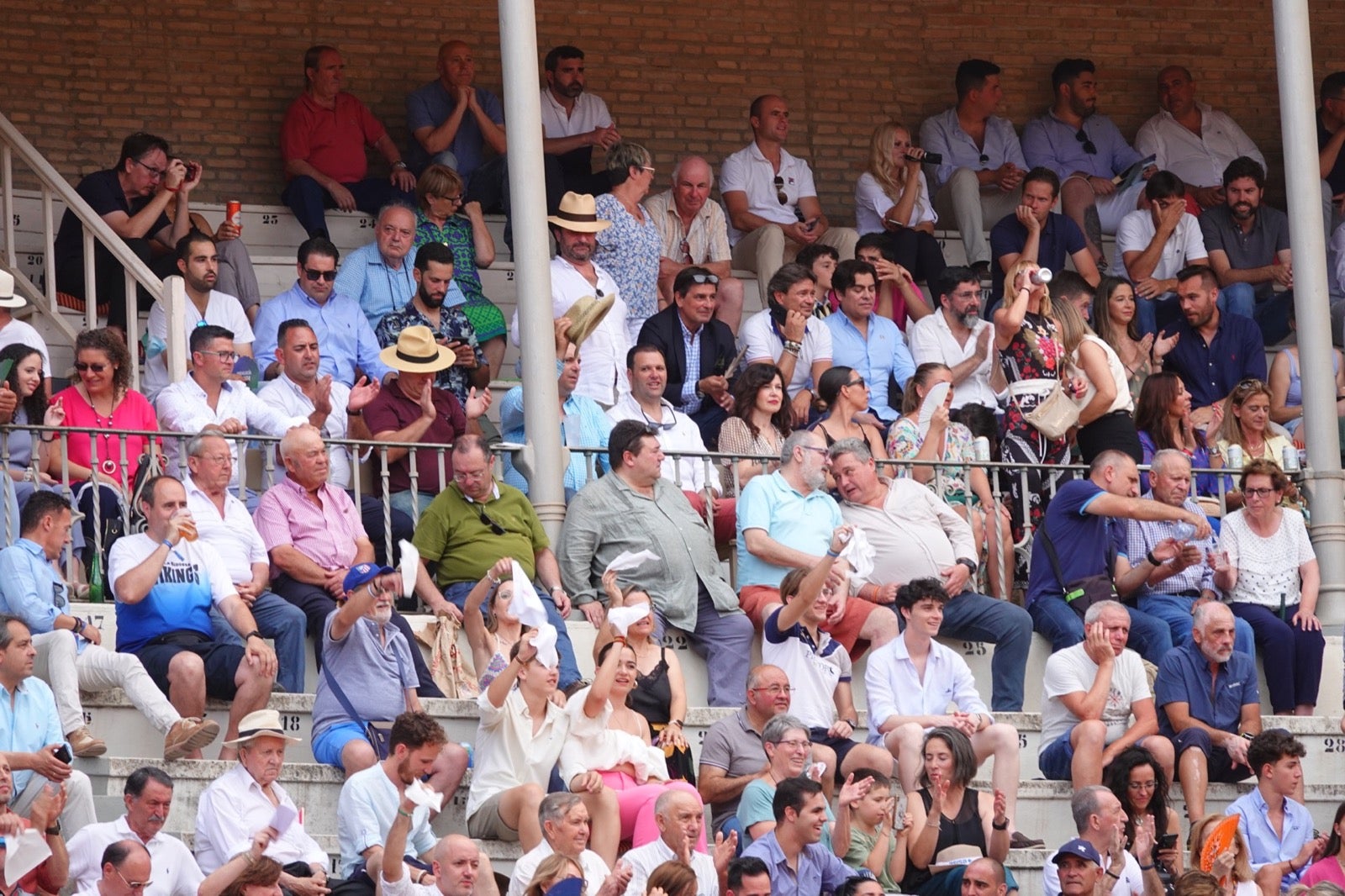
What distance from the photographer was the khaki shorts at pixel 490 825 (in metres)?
10.1

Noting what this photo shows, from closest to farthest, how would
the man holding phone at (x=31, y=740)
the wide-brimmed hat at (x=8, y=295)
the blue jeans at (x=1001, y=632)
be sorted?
the man holding phone at (x=31, y=740) < the blue jeans at (x=1001, y=632) < the wide-brimmed hat at (x=8, y=295)

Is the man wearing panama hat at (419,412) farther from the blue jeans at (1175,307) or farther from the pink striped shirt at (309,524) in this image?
the blue jeans at (1175,307)

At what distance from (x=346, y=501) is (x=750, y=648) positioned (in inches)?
69.8

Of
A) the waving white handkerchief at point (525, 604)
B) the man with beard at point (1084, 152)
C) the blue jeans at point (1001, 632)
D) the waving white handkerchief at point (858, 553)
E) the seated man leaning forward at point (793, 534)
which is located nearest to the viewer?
the waving white handkerchief at point (525, 604)

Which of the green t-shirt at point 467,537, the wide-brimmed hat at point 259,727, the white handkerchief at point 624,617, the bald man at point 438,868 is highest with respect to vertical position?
the green t-shirt at point 467,537

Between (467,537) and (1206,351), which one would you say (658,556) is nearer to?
A: (467,537)

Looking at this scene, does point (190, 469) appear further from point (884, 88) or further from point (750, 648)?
point (884, 88)

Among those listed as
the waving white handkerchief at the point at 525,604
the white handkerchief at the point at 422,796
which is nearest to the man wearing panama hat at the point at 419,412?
the waving white handkerchief at the point at 525,604

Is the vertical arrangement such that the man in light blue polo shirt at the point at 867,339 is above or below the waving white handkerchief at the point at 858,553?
above

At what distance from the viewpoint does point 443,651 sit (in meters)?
11.1

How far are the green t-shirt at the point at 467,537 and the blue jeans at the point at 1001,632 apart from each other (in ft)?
6.03

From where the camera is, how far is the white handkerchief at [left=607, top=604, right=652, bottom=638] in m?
10.6

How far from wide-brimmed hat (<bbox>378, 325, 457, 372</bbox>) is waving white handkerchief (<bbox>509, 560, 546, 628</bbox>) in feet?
6.24

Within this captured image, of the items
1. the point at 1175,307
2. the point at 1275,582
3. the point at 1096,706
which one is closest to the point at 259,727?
the point at 1096,706
